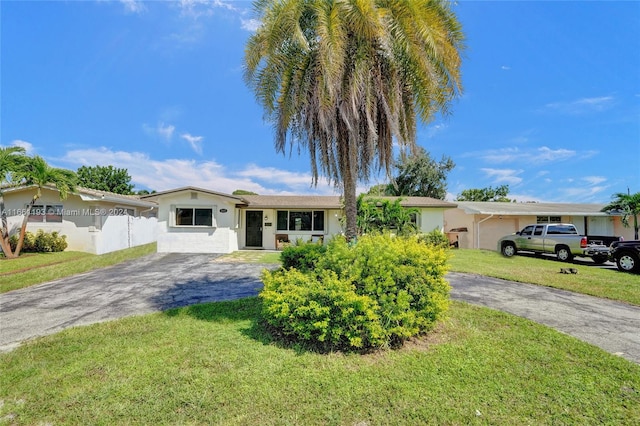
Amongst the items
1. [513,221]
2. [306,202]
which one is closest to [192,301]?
[306,202]

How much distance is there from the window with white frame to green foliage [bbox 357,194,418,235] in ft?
26.4

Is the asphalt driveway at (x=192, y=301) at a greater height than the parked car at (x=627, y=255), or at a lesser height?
lesser

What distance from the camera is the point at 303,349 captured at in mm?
3814

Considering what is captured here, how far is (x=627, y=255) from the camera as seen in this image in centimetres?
1044

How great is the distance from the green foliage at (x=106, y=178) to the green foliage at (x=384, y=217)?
38075 mm

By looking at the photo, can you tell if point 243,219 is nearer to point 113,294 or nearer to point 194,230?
point 194,230

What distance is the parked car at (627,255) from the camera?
33.4 ft

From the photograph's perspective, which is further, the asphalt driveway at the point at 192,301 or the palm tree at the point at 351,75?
the asphalt driveway at the point at 192,301

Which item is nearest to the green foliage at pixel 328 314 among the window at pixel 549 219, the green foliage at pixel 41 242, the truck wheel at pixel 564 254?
the truck wheel at pixel 564 254

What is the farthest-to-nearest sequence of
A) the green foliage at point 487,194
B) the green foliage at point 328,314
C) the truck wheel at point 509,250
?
the green foliage at point 487,194 < the truck wheel at point 509,250 < the green foliage at point 328,314

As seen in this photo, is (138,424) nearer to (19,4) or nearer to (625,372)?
(625,372)

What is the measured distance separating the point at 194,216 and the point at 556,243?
1784 centimetres

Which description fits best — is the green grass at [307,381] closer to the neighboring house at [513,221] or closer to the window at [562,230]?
the window at [562,230]

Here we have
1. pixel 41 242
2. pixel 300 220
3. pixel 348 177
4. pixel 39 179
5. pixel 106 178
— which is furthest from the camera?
pixel 106 178
